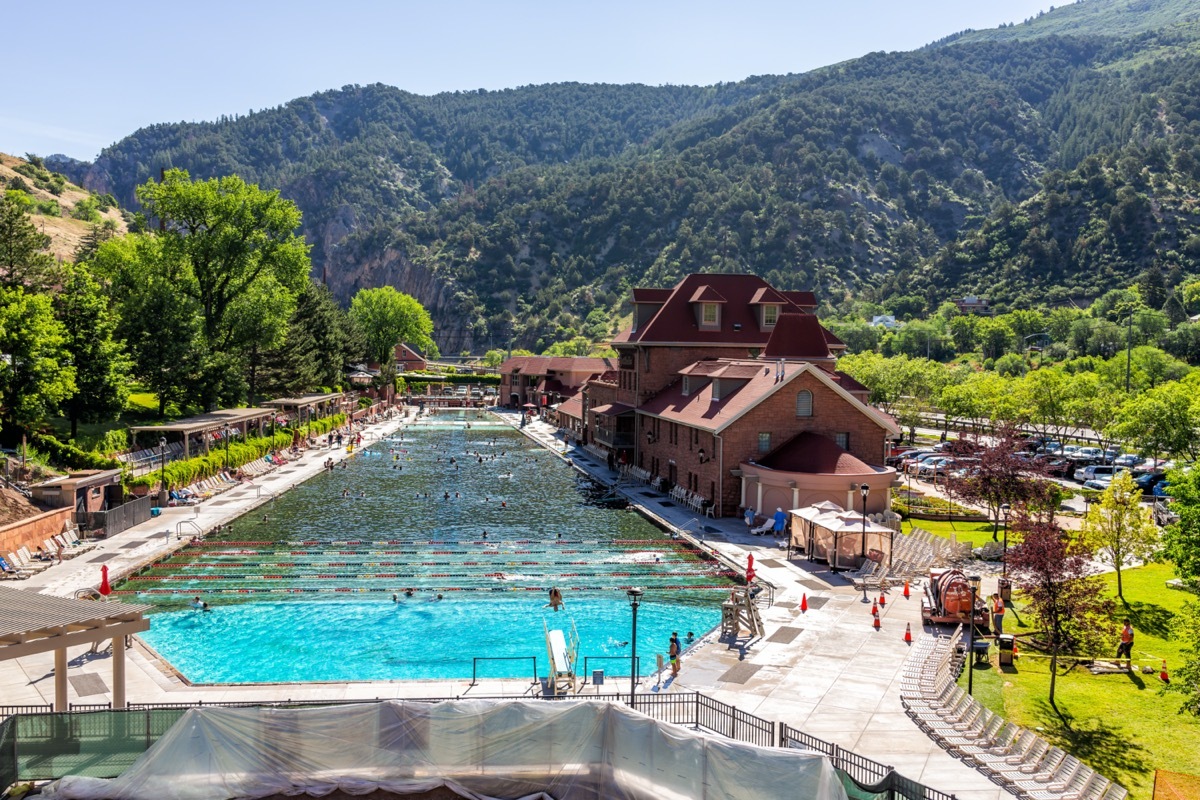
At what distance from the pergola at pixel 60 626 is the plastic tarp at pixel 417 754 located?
8.86 feet

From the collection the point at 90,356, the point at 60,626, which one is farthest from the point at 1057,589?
the point at 90,356

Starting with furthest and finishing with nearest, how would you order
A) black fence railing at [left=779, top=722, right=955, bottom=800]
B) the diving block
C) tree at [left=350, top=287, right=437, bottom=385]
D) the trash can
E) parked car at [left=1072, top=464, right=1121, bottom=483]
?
1. tree at [left=350, top=287, right=437, bottom=385]
2. parked car at [left=1072, top=464, right=1121, bottom=483]
3. the trash can
4. the diving block
5. black fence railing at [left=779, top=722, right=955, bottom=800]

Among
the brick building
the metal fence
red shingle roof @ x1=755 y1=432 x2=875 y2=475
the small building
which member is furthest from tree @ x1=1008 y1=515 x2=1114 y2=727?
the small building

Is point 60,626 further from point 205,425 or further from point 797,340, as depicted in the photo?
point 797,340

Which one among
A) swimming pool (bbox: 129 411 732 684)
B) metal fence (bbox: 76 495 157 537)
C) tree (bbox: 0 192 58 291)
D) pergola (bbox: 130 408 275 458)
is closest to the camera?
swimming pool (bbox: 129 411 732 684)

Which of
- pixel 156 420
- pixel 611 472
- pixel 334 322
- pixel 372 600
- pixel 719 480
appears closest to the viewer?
pixel 372 600

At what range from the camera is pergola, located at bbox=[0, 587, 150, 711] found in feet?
51.9

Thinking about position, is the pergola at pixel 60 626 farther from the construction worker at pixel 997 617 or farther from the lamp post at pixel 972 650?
the construction worker at pixel 997 617

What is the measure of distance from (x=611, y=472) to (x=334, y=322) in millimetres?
56937

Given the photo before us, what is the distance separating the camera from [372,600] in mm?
32281

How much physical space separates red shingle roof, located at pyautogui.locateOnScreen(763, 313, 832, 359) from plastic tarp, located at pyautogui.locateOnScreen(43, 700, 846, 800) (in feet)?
140

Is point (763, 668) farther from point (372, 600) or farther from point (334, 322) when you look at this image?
point (334, 322)

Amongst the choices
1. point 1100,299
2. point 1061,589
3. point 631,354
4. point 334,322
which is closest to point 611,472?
point 631,354

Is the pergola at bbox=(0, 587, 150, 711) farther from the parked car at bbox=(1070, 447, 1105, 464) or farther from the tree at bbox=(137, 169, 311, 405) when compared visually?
the parked car at bbox=(1070, 447, 1105, 464)
